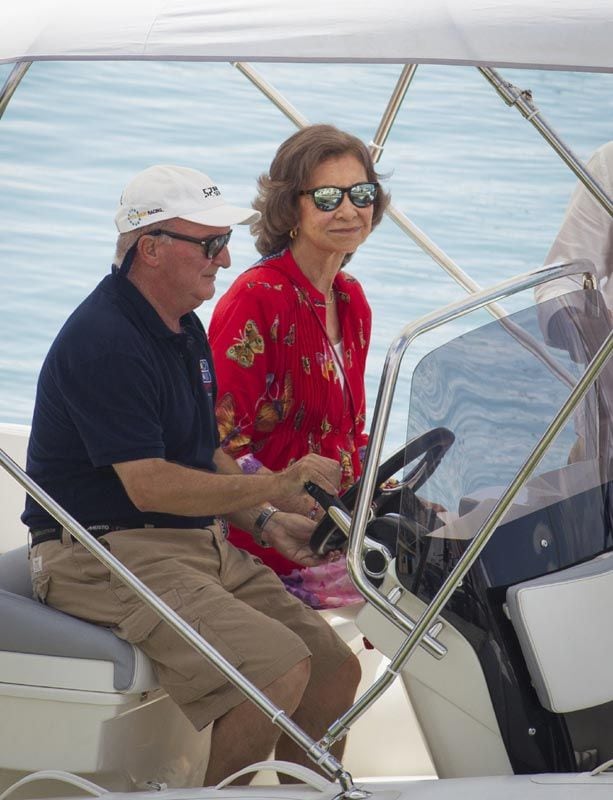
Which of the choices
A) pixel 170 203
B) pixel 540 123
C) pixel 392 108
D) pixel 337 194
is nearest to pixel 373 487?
pixel 540 123

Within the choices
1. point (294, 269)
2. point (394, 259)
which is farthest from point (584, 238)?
point (394, 259)

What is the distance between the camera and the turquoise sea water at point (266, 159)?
419 inches

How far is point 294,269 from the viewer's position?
2725mm

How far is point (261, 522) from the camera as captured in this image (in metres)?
2.44

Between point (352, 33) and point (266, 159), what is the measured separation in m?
11.1

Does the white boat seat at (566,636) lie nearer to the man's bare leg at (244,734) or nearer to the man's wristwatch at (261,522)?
the man's bare leg at (244,734)

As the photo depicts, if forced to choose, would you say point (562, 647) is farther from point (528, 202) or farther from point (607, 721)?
point (528, 202)

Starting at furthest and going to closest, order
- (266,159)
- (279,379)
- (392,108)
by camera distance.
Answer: (266,159), (392,108), (279,379)

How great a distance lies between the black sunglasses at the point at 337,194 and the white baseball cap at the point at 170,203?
44cm

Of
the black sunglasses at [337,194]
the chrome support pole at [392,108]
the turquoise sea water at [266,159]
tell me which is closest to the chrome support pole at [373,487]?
the black sunglasses at [337,194]

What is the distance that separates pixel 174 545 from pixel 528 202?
→ 10378mm

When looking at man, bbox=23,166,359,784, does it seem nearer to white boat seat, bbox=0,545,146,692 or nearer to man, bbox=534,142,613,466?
white boat seat, bbox=0,545,146,692

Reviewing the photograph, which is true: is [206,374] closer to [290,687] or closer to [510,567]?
[290,687]

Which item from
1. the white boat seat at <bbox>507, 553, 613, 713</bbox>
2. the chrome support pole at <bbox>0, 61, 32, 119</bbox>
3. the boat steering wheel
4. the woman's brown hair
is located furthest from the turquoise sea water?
the white boat seat at <bbox>507, 553, 613, 713</bbox>
